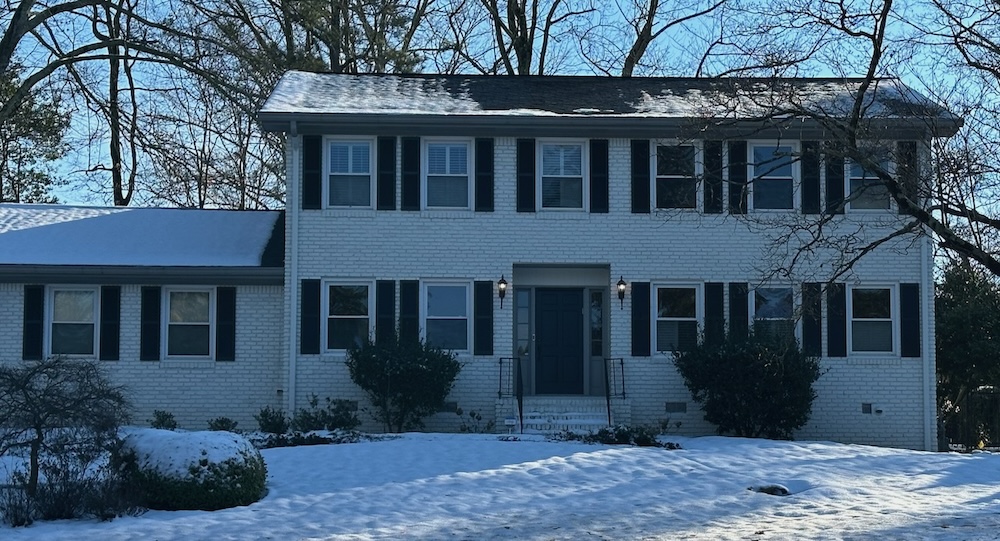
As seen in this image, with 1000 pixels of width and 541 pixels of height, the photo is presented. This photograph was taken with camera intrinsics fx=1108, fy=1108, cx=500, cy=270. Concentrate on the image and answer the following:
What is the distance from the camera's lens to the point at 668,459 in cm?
1434

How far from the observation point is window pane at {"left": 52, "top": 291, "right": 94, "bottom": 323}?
19109mm

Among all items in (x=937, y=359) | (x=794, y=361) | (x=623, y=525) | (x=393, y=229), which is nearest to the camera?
(x=623, y=525)

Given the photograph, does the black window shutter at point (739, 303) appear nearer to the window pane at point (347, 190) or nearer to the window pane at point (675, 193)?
the window pane at point (675, 193)

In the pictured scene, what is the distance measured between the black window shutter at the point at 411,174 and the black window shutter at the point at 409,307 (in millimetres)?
1320

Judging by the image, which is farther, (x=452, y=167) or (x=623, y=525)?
(x=452, y=167)

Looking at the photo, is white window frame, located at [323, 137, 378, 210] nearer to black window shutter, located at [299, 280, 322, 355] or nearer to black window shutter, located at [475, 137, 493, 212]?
black window shutter, located at [299, 280, 322, 355]

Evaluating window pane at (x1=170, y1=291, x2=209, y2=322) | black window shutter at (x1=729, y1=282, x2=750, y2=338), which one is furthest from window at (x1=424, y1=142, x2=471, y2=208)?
black window shutter at (x1=729, y1=282, x2=750, y2=338)

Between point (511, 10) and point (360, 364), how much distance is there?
715 inches

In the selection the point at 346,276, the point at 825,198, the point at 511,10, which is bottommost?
the point at 346,276

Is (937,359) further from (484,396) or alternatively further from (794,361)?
(484,396)

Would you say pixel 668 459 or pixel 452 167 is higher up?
pixel 452 167

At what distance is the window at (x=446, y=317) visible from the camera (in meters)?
18.8

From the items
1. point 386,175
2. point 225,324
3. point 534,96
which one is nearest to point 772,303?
point 534,96

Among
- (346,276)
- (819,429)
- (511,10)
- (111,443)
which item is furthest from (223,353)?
(511,10)
